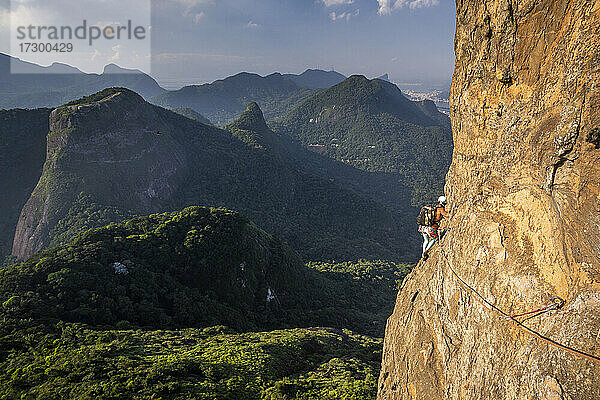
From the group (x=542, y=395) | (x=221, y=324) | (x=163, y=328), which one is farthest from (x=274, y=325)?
(x=542, y=395)

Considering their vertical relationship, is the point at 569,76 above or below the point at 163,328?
above

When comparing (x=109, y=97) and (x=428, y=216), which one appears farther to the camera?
(x=109, y=97)

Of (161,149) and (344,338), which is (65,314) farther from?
(161,149)

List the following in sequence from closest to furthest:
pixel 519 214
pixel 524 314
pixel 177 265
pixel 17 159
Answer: pixel 524 314, pixel 519 214, pixel 177 265, pixel 17 159

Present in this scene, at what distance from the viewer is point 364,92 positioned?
19700 cm

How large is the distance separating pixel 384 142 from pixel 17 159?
15221 centimetres

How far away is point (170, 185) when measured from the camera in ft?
289

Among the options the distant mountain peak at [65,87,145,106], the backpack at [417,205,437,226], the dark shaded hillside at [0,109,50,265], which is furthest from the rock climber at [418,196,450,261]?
the dark shaded hillside at [0,109,50,265]

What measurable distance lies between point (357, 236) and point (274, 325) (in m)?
57.4

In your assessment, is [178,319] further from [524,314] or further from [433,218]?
[524,314]

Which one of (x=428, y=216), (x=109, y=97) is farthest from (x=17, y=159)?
(x=428, y=216)

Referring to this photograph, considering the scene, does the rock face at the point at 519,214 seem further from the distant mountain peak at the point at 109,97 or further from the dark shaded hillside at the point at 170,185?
the distant mountain peak at the point at 109,97

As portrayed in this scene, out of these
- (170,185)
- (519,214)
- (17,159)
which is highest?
(519,214)

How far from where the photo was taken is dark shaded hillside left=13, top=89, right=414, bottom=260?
6919 centimetres
